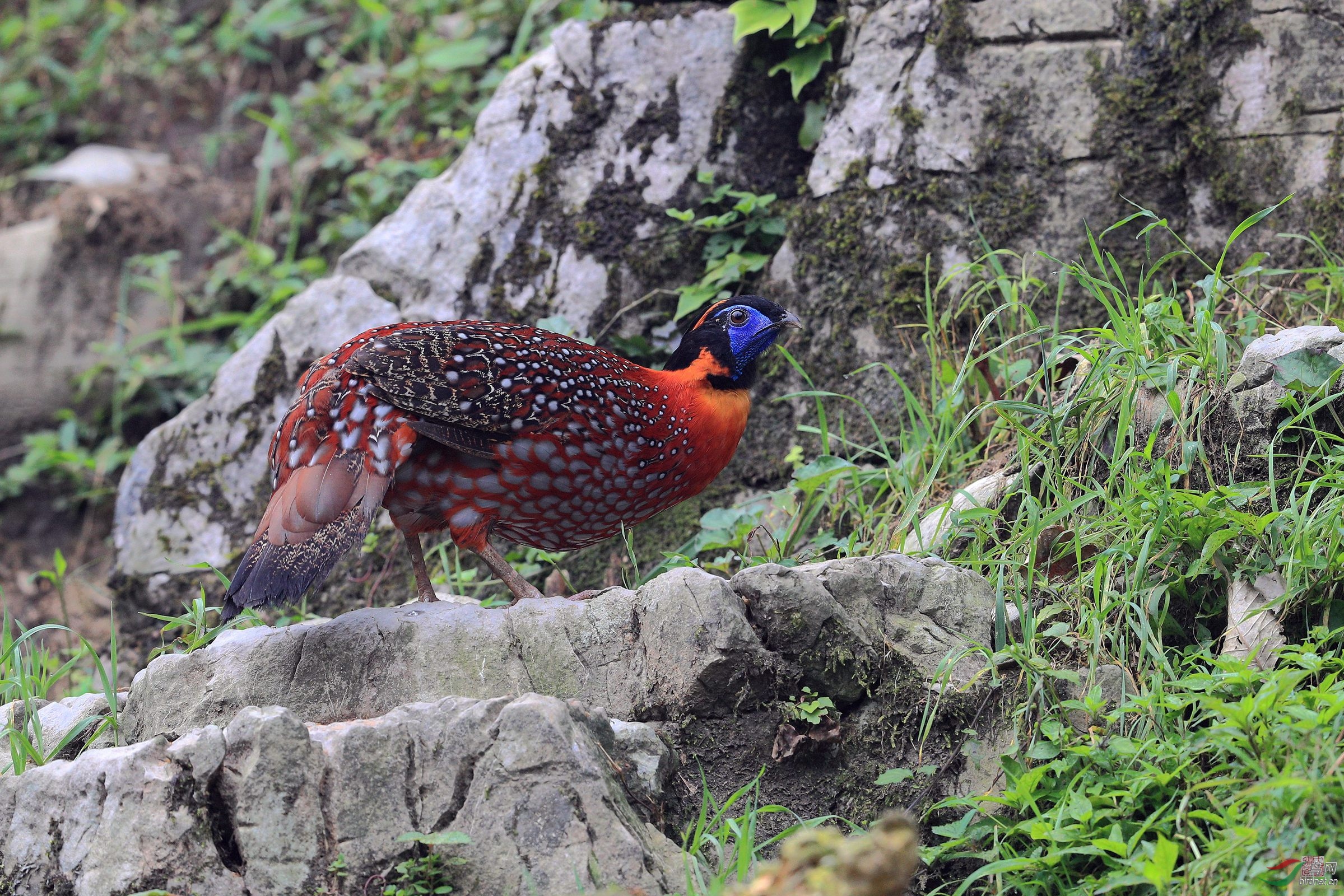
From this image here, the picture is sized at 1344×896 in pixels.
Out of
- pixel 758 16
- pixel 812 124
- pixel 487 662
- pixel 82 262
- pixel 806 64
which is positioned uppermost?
pixel 758 16

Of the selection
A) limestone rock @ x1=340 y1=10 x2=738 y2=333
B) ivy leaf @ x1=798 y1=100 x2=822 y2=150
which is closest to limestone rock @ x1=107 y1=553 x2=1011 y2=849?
limestone rock @ x1=340 y1=10 x2=738 y2=333

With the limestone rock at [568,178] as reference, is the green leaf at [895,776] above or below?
below

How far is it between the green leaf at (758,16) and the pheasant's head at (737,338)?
1.50 meters

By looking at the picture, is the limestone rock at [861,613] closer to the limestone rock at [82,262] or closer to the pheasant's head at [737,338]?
the pheasant's head at [737,338]

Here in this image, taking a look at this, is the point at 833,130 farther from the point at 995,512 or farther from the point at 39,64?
the point at 39,64

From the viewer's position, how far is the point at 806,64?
5234 mm

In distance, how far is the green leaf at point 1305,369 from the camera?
3.38 meters

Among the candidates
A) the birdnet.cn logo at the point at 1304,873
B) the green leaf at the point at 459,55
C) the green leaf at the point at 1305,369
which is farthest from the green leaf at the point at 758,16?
the birdnet.cn logo at the point at 1304,873

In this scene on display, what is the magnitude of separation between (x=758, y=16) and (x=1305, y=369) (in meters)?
2.84

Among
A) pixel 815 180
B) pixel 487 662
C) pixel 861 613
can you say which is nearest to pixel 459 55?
pixel 815 180

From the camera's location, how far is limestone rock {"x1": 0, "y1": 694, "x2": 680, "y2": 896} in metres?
2.65

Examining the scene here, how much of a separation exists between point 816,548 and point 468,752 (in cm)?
185

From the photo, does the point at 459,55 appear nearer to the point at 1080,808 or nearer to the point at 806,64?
the point at 806,64

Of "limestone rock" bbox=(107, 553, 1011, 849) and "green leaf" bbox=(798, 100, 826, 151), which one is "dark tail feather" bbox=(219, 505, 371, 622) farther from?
"green leaf" bbox=(798, 100, 826, 151)
